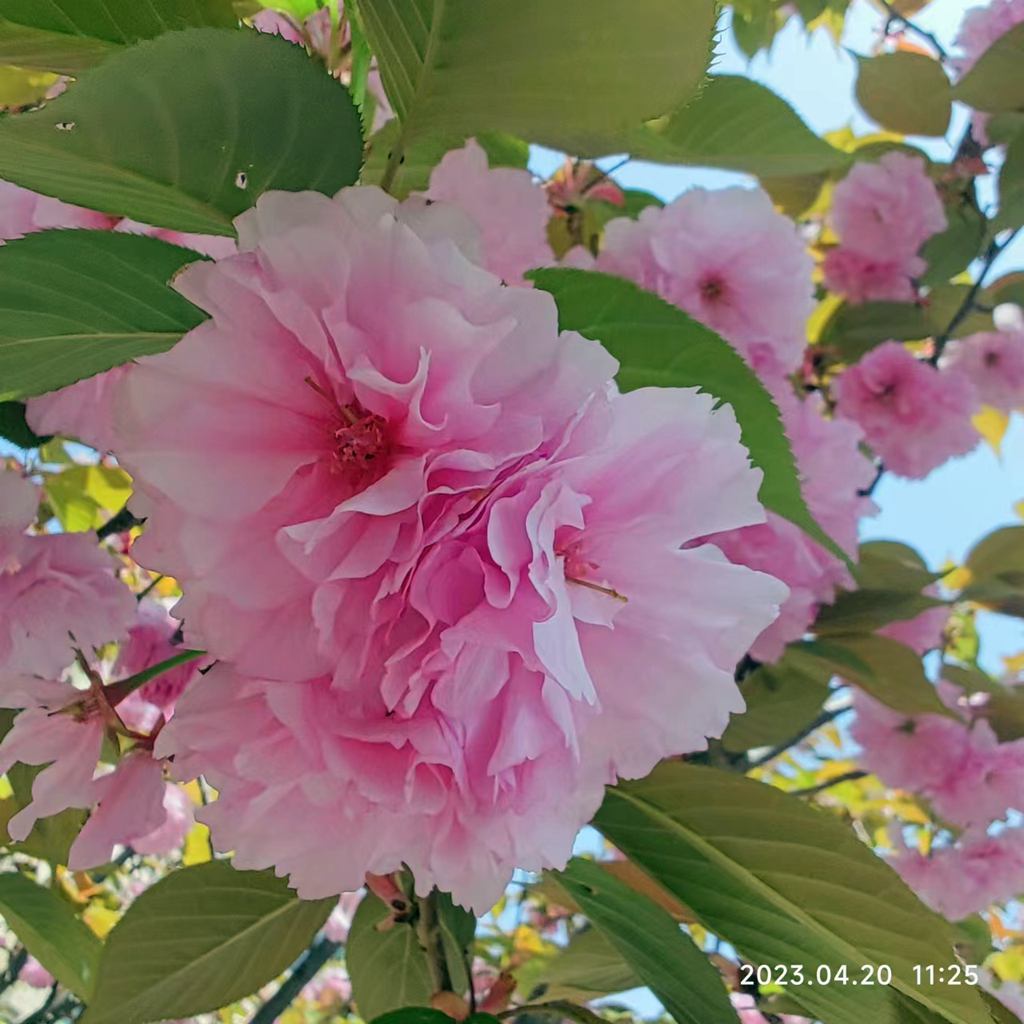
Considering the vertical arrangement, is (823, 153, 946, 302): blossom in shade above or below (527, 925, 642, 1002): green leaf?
above

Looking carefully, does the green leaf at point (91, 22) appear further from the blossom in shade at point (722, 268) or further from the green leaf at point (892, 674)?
the green leaf at point (892, 674)

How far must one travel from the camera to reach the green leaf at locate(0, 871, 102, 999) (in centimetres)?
67

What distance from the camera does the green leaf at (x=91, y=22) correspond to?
1.04 feet

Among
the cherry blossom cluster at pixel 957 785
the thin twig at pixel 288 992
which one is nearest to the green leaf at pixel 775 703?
the cherry blossom cluster at pixel 957 785

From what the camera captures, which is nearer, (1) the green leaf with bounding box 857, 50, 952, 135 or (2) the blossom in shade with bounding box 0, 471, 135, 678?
(2) the blossom in shade with bounding box 0, 471, 135, 678

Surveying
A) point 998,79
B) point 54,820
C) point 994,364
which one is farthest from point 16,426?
point 994,364

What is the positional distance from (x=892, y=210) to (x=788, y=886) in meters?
0.99

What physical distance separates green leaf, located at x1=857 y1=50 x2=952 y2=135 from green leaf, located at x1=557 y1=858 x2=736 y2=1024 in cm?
111

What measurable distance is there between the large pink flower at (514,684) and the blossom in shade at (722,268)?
1.33 feet

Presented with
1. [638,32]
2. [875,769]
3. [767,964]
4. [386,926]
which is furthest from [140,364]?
[875,769]

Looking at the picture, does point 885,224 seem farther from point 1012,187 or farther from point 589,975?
point 589,975

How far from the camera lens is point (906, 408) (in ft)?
3.82

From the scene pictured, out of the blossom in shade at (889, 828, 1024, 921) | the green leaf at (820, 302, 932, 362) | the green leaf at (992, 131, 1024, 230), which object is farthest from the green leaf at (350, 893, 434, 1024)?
the green leaf at (992, 131, 1024, 230)

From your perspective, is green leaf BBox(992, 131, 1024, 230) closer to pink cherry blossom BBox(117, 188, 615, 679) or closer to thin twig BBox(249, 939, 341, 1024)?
pink cherry blossom BBox(117, 188, 615, 679)
